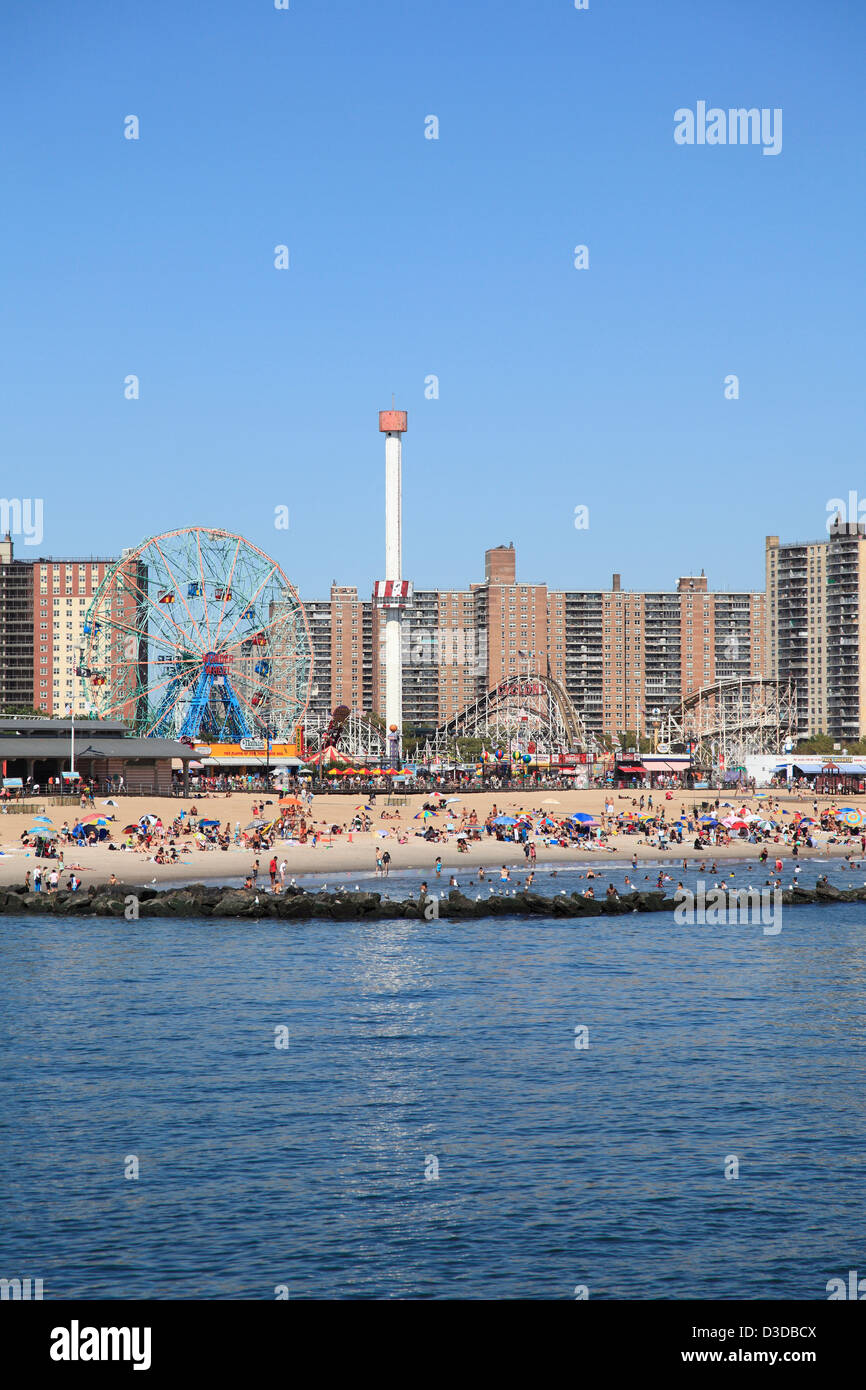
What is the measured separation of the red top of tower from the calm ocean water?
126991 millimetres

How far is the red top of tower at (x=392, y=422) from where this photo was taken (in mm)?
166625

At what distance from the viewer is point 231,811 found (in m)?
90.3

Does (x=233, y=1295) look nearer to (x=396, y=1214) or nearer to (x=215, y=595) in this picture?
(x=396, y=1214)

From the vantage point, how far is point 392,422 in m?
167

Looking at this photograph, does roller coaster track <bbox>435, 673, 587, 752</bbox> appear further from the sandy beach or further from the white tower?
the sandy beach

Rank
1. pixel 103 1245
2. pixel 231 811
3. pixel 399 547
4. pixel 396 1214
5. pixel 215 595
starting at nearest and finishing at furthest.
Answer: pixel 103 1245
pixel 396 1214
pixel 231 811
pixel 215 595
pixel 399 547

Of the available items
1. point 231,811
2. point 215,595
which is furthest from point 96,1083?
Result: point 215,595

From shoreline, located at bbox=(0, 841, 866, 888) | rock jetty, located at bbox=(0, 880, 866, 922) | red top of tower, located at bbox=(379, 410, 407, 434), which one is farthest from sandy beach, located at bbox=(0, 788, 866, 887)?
red top of tower, located at bbox=(379, 410, 407, 434)

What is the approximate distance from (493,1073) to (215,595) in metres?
A: 97.3

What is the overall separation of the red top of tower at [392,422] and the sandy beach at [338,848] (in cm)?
6765

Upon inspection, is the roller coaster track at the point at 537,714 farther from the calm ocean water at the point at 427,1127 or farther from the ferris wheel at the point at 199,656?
the calm ocean water at the point at 427,1127

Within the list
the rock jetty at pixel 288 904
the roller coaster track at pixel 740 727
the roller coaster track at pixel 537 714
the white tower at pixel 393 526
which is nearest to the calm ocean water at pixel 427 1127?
the rock jetty at pixel 288 904

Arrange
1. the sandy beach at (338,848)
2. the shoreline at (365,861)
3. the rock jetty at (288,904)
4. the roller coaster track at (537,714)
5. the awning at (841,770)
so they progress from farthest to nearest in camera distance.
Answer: the roller coaster track at (537,714) < the awning at (841,770) < the sandy beach at (338,848) < the shoreline at (365,861) < the rock jetty at (288,904)

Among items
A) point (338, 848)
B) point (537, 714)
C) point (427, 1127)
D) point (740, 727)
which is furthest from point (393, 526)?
point (427, 1127)
